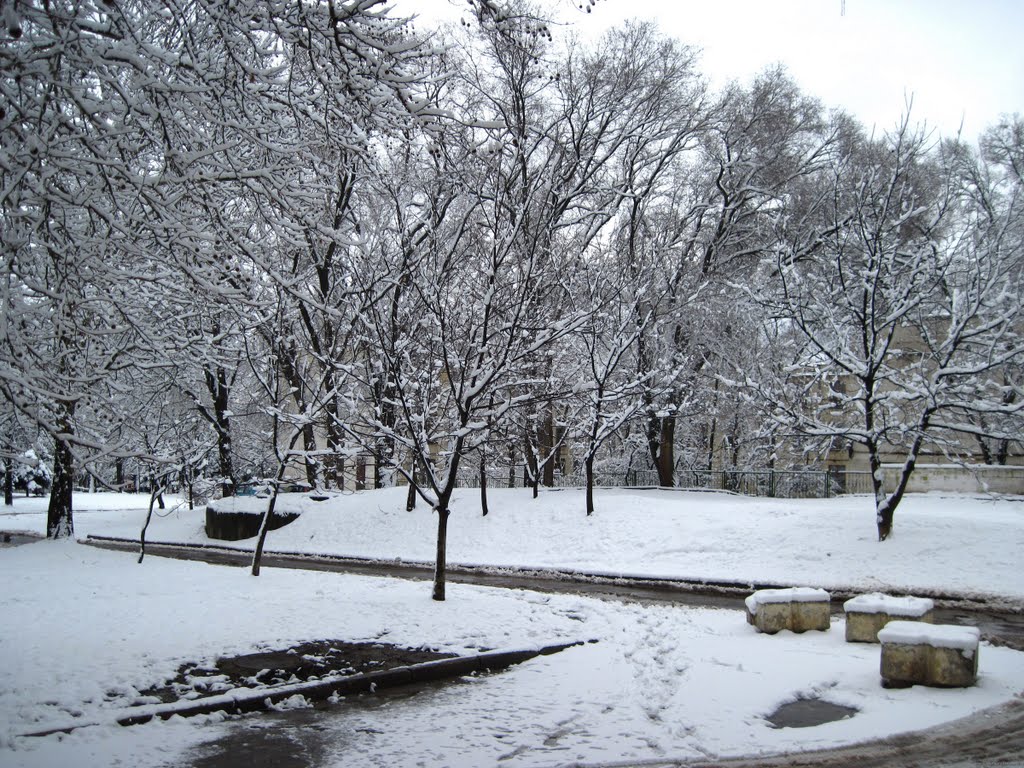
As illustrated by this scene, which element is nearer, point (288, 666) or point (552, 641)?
point (288, 666)

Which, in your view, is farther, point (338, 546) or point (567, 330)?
point (338, 546)

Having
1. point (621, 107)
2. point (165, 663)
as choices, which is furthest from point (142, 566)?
point (621, 107)

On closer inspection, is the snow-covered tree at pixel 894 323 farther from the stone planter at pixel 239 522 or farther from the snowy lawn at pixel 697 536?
the stone planter at pixel 239 522

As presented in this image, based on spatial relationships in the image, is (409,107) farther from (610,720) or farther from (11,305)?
(610,720)

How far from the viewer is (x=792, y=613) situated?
35.6ft

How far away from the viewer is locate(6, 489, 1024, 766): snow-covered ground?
20.6 feet

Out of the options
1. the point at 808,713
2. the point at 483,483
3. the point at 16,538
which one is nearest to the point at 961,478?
the point at 483,483

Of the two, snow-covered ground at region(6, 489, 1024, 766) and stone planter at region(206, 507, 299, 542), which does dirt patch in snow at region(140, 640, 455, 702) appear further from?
stone planter at region(206, 507, 299, 542)

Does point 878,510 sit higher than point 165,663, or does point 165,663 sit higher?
point 878,510

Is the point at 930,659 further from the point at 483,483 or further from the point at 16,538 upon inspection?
the point at 16,538

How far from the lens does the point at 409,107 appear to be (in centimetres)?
694

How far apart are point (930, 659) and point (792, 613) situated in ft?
9.74

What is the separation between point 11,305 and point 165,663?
3674mm

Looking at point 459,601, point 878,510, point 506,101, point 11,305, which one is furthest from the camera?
point 506,101
